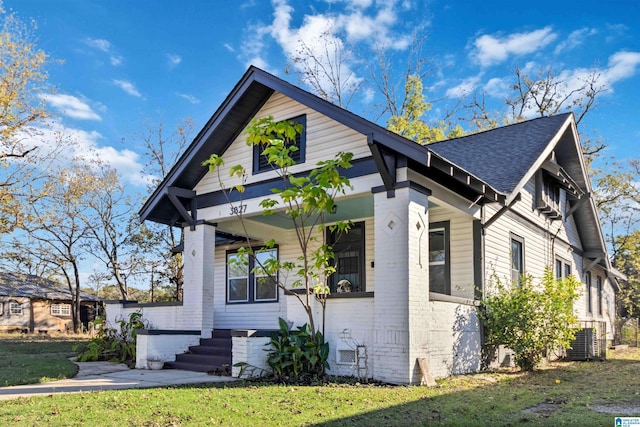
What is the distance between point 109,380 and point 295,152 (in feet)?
17.6

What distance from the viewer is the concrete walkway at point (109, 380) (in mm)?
7980

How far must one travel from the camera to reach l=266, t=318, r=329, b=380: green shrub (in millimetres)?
9398

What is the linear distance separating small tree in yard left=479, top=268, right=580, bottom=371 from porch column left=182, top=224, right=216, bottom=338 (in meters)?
5.77

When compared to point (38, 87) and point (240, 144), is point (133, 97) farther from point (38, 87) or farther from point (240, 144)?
point (240, 144)

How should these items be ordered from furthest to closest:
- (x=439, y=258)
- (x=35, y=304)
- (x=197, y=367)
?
(x=35, y=304), (x=439, y=258), (x=197, y=367)

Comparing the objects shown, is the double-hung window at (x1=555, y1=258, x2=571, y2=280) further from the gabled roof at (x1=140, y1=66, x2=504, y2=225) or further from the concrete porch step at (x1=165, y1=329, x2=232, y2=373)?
the concrete porch step at (x1=165, y1=329, x2=232, y2=373)

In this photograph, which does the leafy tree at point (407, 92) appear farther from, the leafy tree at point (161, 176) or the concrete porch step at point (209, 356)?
the concrete porch step at point (209, 356)

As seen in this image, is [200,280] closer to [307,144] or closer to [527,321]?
[307,144]

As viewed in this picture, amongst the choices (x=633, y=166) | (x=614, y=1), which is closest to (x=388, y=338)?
(x=614, y=1)

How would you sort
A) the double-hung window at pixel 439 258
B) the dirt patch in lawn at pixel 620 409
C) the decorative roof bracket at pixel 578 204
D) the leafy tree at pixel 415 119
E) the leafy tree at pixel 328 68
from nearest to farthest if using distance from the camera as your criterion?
the dirt patch in lawn at pixel 620 409 < the double-hung window at pixel 439 258 < the decorative roof bracket at pixel 578 204 < the leafy tree at pixel 415 119 < the leafy tree at pixel 328 68

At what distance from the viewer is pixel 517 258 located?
543 inches

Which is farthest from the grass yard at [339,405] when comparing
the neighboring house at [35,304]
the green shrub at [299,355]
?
the neighboring house at [35,304]

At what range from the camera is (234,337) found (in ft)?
31.9

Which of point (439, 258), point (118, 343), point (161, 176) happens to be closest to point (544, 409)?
point (439, 258)
